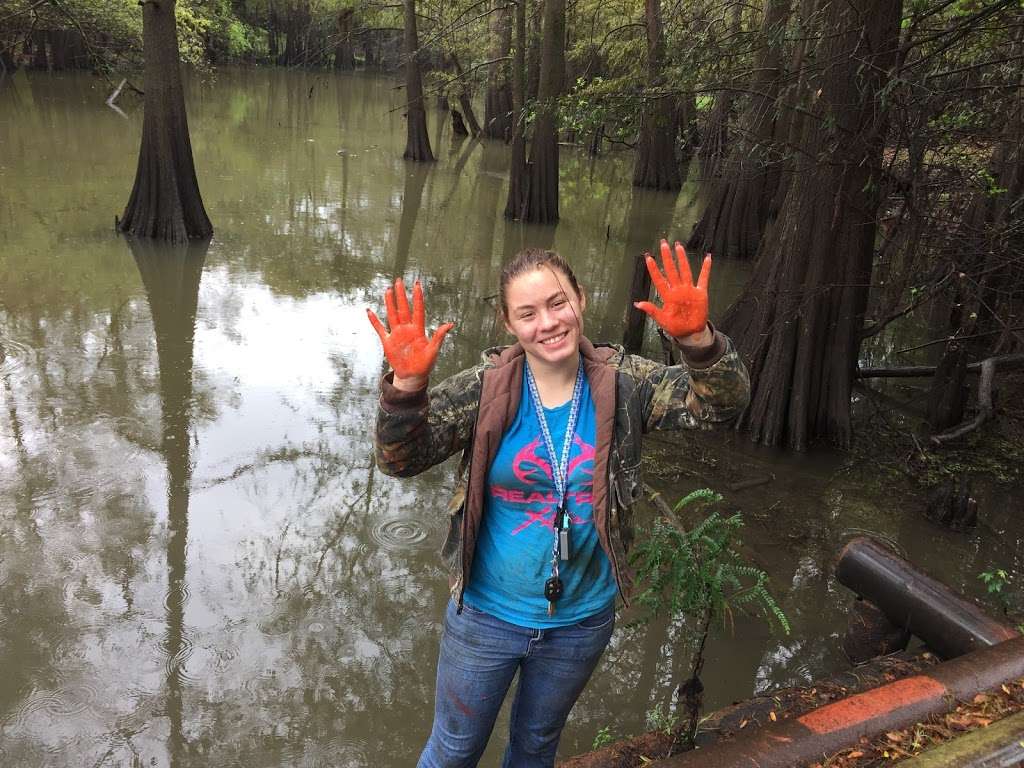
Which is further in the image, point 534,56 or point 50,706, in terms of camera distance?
point 534,56

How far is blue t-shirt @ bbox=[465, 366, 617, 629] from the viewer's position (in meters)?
1.72

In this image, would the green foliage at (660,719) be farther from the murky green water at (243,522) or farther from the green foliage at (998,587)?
the green foliage at (998,587)

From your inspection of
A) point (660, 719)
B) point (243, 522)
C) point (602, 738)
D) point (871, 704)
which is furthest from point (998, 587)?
point (243, 522)

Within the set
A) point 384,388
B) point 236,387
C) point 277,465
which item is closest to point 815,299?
point 277,465

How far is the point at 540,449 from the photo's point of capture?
1722 mm

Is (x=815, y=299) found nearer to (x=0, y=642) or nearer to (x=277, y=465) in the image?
(x=277, y=465)

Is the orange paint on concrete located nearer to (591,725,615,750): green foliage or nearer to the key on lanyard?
the key on lanyard

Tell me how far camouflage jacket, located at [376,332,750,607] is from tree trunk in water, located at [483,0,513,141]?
57.8 feet

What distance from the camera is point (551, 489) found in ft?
5.67

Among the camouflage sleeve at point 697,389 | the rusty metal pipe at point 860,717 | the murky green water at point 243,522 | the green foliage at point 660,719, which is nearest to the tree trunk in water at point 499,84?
the murky green water at point 243,522

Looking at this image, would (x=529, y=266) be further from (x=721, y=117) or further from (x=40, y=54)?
(x=40, y=54)

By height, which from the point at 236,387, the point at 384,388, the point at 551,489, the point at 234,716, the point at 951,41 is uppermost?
the point at 951,41

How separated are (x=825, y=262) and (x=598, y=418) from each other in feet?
13.8

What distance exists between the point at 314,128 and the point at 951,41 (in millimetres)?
18775
